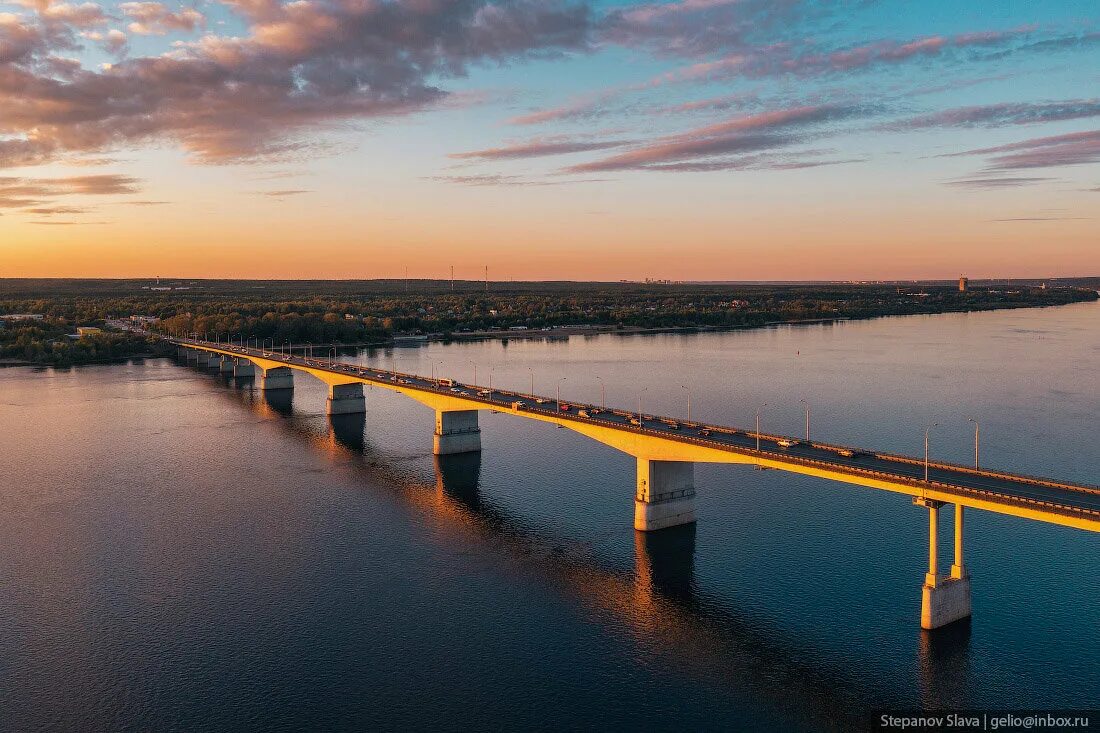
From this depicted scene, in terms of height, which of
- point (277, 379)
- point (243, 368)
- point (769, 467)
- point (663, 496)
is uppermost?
point (769, 467)

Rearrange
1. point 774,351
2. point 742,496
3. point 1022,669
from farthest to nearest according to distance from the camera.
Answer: point 774,351 → point 742,496 → point 1022,669

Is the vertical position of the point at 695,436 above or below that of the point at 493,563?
above

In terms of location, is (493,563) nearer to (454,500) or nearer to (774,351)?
(454,500)

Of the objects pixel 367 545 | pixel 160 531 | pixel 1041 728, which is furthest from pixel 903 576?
pixel 160 531

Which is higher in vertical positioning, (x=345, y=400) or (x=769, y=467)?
(x=769, y=467)

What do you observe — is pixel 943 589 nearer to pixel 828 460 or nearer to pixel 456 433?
pixel 828 460

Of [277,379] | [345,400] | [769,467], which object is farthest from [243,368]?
[769,467]
